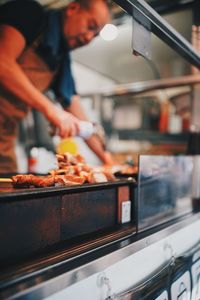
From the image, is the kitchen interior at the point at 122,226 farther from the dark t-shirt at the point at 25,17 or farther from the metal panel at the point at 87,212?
the dark t-shirt at the point at 25,17

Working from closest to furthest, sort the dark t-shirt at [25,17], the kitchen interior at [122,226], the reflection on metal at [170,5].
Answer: the kitchen interior at [122,226], the dark t-shirt at [25,17], the reflection on metal at [170,5]

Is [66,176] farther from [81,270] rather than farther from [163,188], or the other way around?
[163,188]

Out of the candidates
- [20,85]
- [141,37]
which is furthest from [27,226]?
[20,85]

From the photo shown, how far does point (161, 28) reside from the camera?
3.81ft

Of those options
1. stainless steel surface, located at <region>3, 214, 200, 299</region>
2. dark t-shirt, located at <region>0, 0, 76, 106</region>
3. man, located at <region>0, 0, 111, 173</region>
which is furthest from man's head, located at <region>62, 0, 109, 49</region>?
stainless steel surface, located at <region>3, 214, 200, 299</region>

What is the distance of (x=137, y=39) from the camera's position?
1.10 meters

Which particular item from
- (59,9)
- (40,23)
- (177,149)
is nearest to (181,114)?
(177,149)

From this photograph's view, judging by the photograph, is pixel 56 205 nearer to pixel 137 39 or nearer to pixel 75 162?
pixel 75 162

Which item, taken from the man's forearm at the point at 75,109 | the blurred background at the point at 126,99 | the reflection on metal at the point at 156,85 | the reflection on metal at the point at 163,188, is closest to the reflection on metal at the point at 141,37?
the reflection on metal at the point at 163,188

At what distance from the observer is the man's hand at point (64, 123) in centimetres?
160

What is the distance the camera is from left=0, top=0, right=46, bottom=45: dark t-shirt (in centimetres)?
173

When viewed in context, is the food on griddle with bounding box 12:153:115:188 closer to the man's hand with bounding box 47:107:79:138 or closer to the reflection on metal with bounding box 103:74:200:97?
the man's hand with bounding box 47:107:79:138

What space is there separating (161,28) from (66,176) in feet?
2.21

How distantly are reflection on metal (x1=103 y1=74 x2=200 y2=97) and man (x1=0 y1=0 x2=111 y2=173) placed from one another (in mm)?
889
